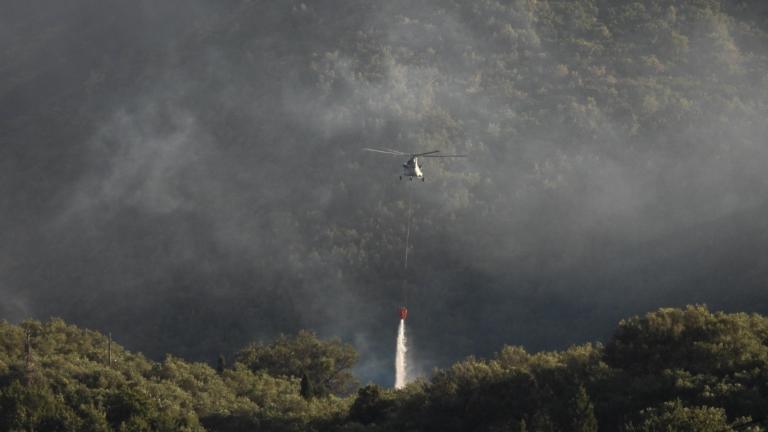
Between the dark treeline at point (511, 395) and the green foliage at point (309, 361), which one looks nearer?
the dark treeline at point (511, 395)

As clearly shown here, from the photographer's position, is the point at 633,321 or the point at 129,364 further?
the point at 129,364

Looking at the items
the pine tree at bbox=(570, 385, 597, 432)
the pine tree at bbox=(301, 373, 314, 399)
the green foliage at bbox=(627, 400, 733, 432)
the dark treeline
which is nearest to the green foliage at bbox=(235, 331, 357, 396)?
the pine tree at bbox=(301, 373, 314, 399)

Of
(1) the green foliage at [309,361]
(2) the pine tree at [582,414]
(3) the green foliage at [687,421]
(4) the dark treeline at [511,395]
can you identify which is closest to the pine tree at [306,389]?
(4) the dark treeline at [511,395]

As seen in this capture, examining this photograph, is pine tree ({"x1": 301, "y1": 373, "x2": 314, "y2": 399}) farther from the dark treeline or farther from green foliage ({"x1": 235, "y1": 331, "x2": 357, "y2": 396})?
green foliage ({"x1": 235, "y1": 331, "x2": 357, "y2": 396})

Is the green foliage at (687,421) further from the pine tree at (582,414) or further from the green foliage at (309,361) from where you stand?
the green foliage at (309,361)

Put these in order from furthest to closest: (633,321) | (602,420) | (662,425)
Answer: (633,321)
(602,420)
(662,425)

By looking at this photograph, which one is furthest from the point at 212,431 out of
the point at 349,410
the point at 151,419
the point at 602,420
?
the point at 602,420

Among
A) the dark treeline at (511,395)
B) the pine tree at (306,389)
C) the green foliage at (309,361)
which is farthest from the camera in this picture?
the green foliage at (309,361)

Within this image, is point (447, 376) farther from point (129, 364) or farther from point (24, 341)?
point (24, 341)

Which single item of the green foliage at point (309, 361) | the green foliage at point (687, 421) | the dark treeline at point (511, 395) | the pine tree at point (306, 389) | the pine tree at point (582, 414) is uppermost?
the green foliage at point (309, 361)
